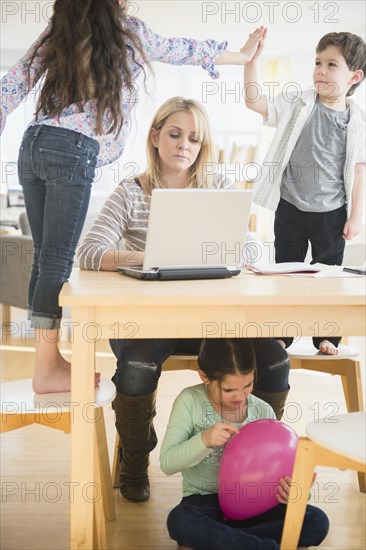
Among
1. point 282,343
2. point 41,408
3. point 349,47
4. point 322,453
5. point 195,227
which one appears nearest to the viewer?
point 322,453

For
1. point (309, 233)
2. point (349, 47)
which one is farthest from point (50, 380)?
point (349, 47)

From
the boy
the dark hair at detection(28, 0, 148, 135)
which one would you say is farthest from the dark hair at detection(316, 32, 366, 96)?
the dark hair at detection(28, 0, 148, 135)

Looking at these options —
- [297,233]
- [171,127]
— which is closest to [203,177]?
[171,127]

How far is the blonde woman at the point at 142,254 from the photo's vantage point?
2.11 meters

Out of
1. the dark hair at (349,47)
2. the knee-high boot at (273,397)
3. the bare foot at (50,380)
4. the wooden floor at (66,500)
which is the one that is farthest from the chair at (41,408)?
the dark hair at (349,47)

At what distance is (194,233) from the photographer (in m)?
1.78

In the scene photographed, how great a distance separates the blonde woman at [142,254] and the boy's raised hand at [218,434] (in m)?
0.39

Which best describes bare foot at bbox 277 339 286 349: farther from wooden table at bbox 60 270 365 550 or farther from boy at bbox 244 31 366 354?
wooden table at bbox 60 270 365 550

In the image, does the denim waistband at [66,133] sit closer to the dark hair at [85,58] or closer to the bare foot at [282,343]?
the dark hair at [85,58]

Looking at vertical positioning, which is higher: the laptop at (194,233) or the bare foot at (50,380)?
the laptop at (194,233)

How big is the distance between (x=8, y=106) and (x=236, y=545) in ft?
3.81

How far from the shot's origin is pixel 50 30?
1916 mm

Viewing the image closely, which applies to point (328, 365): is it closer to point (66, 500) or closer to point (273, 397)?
point (273, 397)

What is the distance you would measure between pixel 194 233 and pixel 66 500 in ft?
3.08
